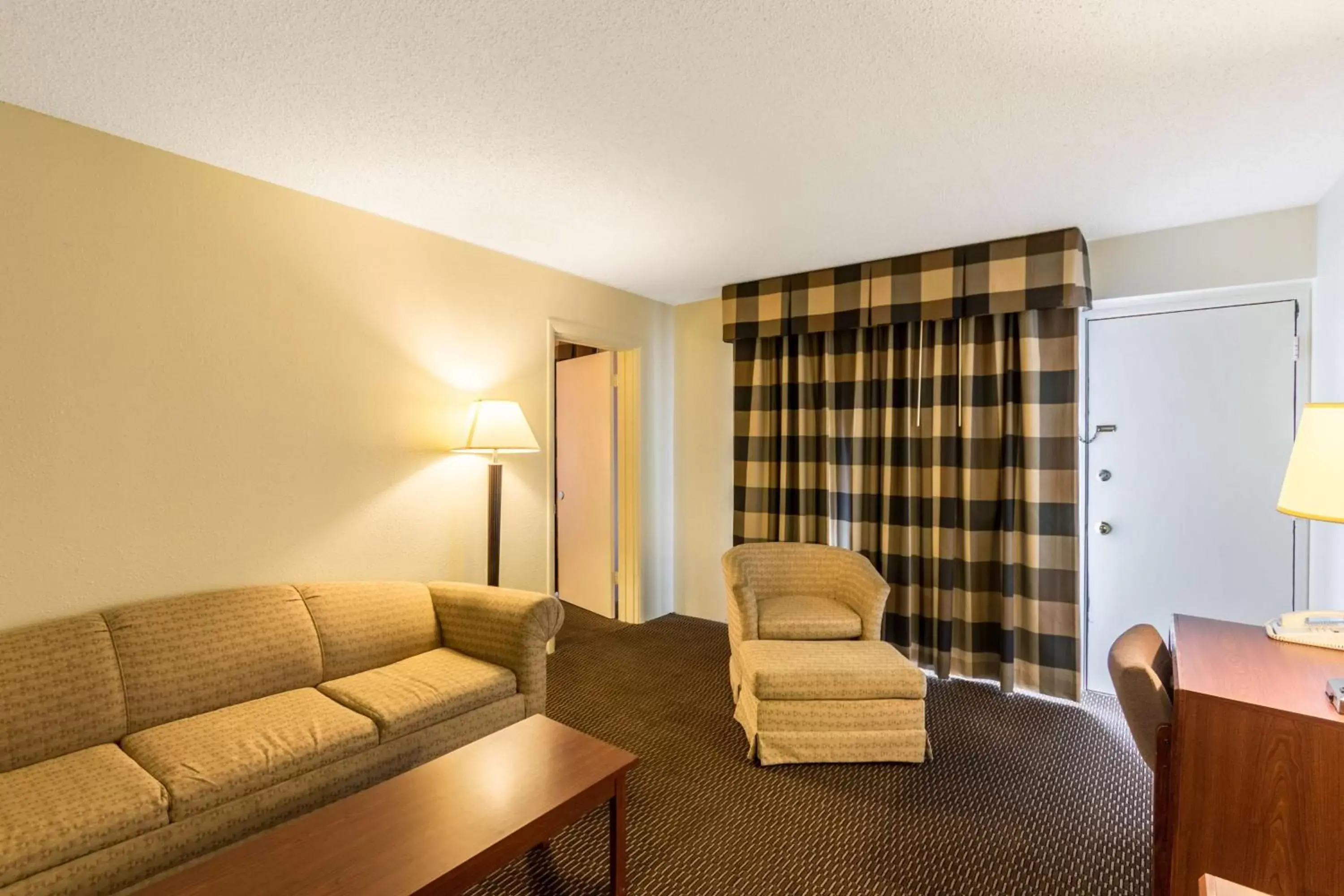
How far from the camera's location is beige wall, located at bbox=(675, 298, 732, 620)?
4.18 m

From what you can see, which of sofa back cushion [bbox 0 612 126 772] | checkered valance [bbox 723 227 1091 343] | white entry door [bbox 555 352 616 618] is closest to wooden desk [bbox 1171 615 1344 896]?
checkered valance [bbox 723 227 1091 343]

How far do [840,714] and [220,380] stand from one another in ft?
9.04

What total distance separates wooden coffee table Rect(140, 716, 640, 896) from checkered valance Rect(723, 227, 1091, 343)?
2.71 m

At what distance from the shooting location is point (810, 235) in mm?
2982

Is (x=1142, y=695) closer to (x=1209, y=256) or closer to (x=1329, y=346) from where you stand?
(x=1329, y=346)

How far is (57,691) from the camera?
5.64 feet

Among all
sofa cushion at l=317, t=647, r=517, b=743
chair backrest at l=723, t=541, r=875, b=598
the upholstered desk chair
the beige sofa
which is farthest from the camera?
chair backrest at l=723, t=541, r=875, b=598

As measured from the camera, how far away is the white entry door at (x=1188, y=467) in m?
2.64

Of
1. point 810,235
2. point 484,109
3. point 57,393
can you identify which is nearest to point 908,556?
point 810,235

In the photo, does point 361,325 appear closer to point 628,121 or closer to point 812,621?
point 628,121

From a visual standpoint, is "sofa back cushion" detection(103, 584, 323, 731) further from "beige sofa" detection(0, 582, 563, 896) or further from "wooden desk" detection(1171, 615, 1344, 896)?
"wooden desk" detection(1171, 615, 1344, 896)

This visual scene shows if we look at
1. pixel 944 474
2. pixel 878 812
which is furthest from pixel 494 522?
pixel 944 474

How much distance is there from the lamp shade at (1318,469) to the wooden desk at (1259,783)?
0.44m

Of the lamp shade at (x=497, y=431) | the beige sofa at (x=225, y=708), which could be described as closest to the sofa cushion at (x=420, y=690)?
the beige sofa at (x=225, y=708)
